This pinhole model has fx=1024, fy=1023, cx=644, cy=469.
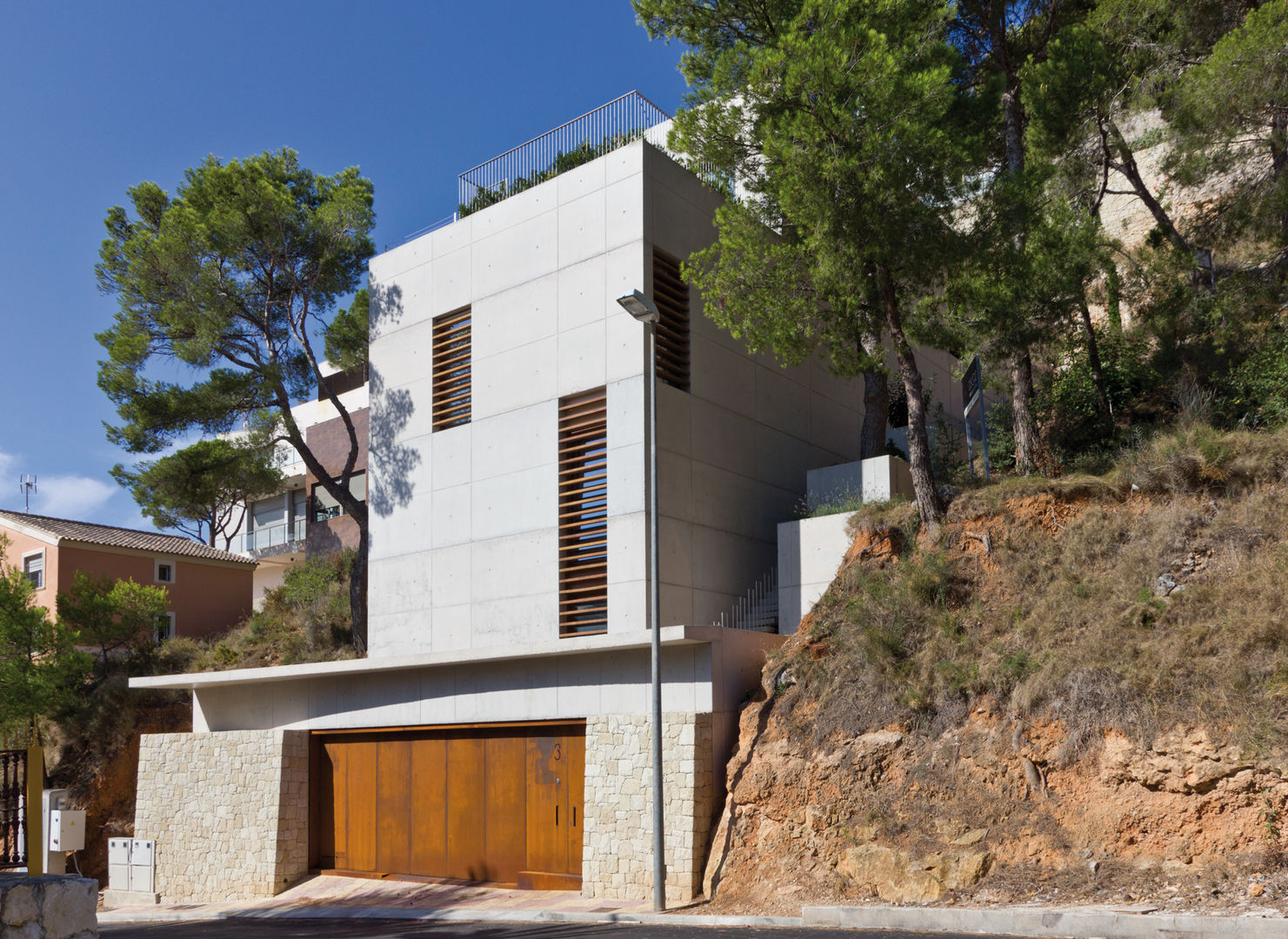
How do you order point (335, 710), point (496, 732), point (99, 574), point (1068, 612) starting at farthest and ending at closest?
1. point (99, 574)
2. point (335, 710)
3. point (496, 732)
4. point (1068, 612)

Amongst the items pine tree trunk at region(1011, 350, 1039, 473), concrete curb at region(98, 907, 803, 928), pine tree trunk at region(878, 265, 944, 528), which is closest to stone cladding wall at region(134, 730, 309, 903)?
concrete curb at region(98, 907, 803, 928)

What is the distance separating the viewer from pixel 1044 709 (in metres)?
A: 12.9

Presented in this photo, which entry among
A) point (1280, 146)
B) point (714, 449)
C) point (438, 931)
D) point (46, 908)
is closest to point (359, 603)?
point (714, 449)

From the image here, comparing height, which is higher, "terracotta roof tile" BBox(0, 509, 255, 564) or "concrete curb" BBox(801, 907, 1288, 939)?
"terracotta roof tile" BBox(0, 509, 255, 564)

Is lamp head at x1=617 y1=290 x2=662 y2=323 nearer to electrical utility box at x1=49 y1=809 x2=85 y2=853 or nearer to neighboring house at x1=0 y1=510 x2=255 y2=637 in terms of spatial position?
electrical utility box at x1=49 y1=809 x2=85 y2=853

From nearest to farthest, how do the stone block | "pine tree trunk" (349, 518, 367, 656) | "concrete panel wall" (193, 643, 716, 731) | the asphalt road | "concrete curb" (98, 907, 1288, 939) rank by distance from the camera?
1. the stone block
2. "concrete curb" (98, 907, 1288, 939)
3. the asphalt road
4. "concrete panel wall" (193, 643, 716, 731)
5. "pine tree trunk" (349, 518, 367, 656)

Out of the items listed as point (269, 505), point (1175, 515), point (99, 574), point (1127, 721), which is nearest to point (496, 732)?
point (1127, 721)

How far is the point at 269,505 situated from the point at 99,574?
34.5 ft

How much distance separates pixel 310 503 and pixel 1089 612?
3468cm

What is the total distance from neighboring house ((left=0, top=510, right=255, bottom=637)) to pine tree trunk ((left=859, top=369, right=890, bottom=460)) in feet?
81.8

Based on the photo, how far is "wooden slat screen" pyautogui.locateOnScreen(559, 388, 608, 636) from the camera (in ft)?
60.8

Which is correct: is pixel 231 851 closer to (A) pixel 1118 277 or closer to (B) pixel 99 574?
(B) pixel 99 574

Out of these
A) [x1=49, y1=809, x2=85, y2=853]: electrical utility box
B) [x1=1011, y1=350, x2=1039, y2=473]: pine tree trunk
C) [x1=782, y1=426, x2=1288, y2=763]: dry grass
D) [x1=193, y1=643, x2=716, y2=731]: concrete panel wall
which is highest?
[x1=1011, y1=350, x2=1039, y2=473]: pine tree trunk

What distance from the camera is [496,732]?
58.3 ft
